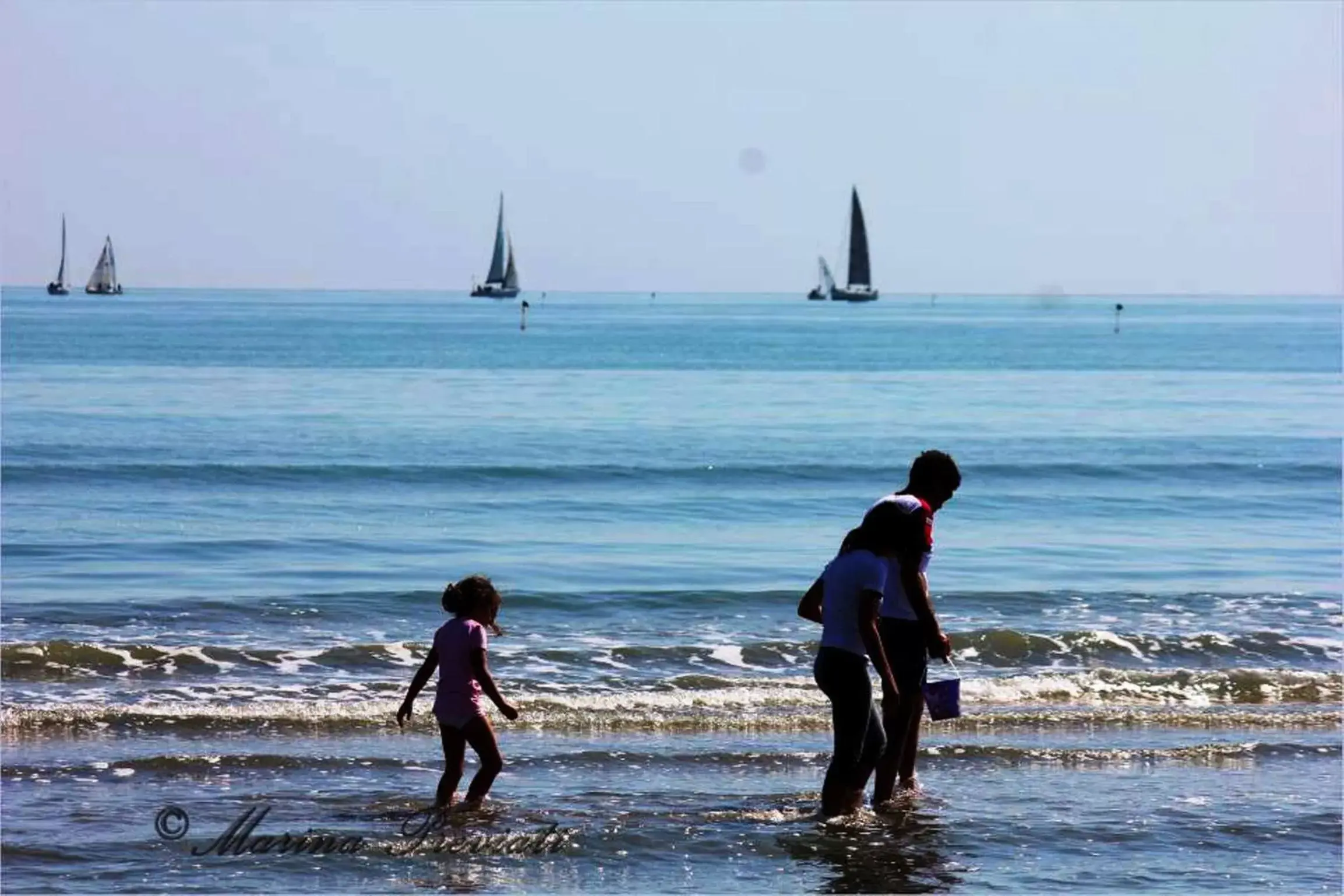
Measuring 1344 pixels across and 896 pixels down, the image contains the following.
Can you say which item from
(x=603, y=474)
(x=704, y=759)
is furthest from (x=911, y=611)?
(x=603, y=474)

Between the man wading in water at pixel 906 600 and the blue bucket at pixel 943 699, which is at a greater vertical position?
the man wading in water at pixel 906 600

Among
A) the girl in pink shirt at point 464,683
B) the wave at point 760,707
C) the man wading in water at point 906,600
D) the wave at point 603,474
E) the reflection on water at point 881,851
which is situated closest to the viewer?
the reflection on water at point 881,851

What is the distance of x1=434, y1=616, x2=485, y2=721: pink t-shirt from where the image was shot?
8.69 meters

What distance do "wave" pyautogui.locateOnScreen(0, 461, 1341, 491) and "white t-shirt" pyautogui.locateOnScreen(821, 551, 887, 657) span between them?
20537 millimetres

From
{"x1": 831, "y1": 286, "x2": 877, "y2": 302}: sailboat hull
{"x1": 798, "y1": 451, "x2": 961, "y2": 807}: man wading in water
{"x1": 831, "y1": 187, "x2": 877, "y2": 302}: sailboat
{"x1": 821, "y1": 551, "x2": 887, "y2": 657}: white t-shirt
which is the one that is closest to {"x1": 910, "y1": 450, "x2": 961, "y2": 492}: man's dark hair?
{"x1": 798, "y1": 451, "x2": 961, "y2": 807}: man wading in water

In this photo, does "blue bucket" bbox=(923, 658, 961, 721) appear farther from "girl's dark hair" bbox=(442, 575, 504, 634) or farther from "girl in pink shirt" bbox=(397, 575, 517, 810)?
"girl's dark hair" bbox=(442, 575, 504, 634)

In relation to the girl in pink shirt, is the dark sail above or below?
above

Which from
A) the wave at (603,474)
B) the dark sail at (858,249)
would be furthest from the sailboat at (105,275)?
the wave at (603,474)

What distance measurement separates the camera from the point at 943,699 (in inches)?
340

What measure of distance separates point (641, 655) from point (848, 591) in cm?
614

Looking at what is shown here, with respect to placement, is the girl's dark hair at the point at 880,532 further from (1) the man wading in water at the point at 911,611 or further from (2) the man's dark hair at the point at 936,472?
(2) the man's dark hair at the point at 936,472

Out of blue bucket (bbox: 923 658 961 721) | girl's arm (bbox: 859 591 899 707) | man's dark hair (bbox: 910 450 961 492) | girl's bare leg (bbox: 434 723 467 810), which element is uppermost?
man's dark hair (bbox: 910 450 961 492)

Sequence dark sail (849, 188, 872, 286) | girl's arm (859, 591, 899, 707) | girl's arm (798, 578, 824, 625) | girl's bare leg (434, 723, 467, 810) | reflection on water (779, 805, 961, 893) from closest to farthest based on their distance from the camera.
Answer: reflection on water (779, 805, 961, 893), girl's arm (859, 591, 899, 707), girl's arm (798, 578, 824, 625), girl's bare leg (434, 723, 467, 810), dark sail (849, 188, 872, 286)

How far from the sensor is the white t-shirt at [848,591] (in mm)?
8062
